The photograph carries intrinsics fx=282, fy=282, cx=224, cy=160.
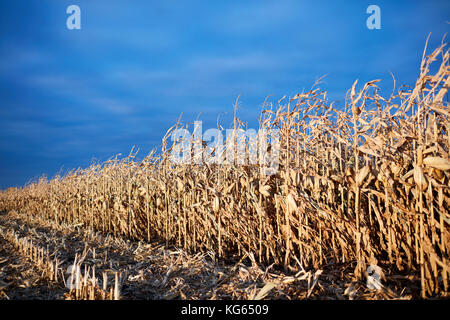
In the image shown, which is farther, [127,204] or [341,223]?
[127,204]

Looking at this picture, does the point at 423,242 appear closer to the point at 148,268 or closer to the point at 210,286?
the point at 210,286

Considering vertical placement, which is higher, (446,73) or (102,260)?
(446,73)

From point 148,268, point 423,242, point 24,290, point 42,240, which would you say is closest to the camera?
point 423,242

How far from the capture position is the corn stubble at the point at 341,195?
2639 millimetres

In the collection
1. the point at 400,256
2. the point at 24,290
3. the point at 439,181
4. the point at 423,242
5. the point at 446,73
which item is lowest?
the point at 24,290

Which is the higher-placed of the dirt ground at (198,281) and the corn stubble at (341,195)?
the corn stubble at (341,195)

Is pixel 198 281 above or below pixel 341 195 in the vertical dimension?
below

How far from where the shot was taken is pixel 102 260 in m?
4.43

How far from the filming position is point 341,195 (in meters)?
3.47

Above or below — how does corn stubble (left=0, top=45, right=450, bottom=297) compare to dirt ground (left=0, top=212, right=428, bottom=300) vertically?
above

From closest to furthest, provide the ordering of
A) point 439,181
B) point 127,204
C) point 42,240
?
point 439,181, point 42,240, point 127,204

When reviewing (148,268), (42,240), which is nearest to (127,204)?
Answer: (42,240)

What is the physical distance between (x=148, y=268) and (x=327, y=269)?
92.6 inches

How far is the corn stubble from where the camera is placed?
104 inches
